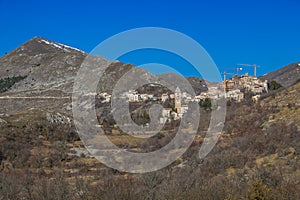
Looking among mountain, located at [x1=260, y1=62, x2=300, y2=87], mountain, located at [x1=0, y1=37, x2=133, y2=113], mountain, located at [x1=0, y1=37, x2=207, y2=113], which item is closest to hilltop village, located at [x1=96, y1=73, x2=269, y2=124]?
mountain, located at [x1=260, y1=62, x2=300, y2=87]

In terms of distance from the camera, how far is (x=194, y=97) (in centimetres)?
6138

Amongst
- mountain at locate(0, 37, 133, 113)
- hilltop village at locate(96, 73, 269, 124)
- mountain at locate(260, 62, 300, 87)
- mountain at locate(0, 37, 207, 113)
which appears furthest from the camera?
mountain at locate(260, 62, 300, 87)

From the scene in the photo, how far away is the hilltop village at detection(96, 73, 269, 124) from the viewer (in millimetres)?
50713

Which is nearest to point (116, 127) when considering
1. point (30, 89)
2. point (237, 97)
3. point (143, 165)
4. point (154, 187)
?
point (143, 165)

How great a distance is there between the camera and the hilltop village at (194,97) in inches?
1997

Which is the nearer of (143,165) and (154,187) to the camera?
(154,187)

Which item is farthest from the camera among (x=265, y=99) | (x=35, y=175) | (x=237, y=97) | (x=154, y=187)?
(x=237, y=97)

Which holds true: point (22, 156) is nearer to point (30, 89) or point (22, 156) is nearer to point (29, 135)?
point (29, 135)

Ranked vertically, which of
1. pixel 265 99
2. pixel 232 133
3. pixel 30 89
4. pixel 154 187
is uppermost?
pixel 30 89

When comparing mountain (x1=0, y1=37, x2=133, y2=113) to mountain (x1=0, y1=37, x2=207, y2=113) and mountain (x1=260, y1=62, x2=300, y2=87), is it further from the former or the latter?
mountain (x1=260, y1=62, x2=300, y2=87)

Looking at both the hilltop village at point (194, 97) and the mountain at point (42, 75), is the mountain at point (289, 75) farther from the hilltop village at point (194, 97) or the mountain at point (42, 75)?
the mountain at point (42, 75)

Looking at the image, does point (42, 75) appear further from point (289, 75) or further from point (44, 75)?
point (289, 75)

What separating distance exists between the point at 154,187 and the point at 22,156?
1250cm

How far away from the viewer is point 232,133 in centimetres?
3241
